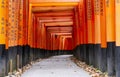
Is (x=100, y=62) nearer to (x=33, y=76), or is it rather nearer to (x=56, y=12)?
(x=33, y=76)

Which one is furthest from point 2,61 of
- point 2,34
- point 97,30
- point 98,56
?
point 97,30

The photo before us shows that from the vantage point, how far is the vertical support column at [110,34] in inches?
582

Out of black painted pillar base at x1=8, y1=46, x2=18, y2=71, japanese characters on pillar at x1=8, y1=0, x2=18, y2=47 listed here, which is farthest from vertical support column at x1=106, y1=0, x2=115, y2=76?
japanese characters on pillar at x1=8, y1=0, x2=18, y2=47

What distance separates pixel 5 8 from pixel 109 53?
4.45 metres

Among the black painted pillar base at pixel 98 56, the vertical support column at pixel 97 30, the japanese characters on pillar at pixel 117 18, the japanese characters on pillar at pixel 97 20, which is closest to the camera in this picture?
the japanese characters on pillar at pixel 117 18

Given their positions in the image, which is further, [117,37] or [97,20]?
[97,20]

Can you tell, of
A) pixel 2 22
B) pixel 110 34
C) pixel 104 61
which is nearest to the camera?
pixel 2 22

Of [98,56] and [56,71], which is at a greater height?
[98,56]

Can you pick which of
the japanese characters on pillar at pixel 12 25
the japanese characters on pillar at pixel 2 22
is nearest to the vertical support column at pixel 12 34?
the japanese characters on pillar at pixel 12 25

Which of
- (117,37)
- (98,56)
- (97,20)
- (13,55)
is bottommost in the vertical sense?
(98,56)

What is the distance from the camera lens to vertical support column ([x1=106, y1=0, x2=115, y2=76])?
14781 mm

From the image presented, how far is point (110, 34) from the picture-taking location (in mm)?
15047

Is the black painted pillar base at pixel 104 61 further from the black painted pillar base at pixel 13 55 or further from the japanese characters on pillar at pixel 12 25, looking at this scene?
the japanese characters on pillar at pixel 12 25

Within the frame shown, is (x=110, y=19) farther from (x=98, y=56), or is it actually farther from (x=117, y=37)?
(x=98, y=56)
